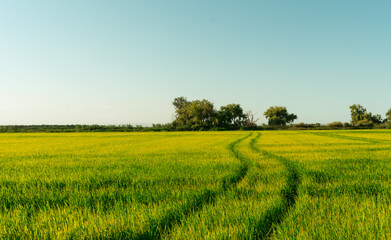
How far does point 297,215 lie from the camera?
2869 mm

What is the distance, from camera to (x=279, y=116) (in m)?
98.6

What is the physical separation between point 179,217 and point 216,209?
0.55 m

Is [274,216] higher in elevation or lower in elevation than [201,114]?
lower

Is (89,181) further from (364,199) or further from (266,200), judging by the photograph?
(364,199)

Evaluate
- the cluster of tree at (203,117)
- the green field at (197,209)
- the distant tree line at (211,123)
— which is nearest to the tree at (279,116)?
the distant tree line at (211,123)

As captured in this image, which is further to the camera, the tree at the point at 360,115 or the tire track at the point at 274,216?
the tree at the point at 360,115

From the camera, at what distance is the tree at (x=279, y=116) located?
97.8 metres

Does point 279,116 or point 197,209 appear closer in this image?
point 197,209

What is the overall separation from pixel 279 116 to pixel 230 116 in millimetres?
35843

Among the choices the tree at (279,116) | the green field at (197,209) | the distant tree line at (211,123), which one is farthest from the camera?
the tree at (279,116)

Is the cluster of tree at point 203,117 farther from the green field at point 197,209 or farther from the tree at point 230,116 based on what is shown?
the green field at point 197,209

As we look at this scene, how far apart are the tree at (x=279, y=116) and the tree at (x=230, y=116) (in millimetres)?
21487

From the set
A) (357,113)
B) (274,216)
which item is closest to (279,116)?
(357,113)

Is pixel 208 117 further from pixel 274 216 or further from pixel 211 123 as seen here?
pixel 274 216
